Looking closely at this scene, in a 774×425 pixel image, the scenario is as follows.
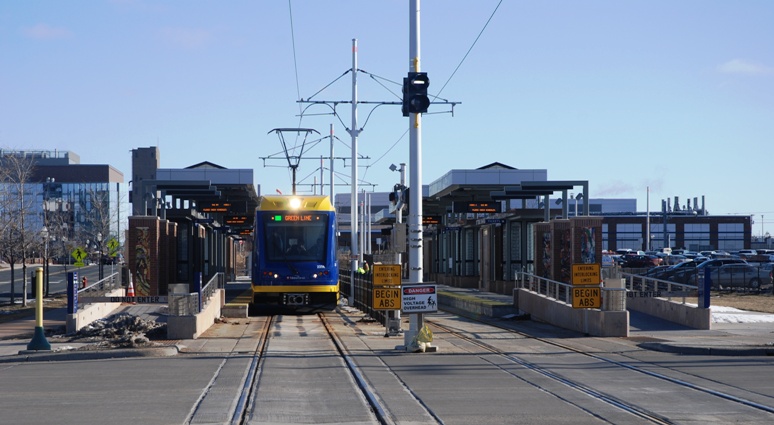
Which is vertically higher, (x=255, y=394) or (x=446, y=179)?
(x=446, y=179)

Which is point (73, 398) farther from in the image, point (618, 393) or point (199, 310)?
point (199, 310)

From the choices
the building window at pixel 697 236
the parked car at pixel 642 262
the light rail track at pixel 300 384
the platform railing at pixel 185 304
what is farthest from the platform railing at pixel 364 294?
the building window at pixel 697 236

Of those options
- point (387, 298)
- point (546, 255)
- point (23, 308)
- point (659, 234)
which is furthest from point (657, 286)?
point (659, 234)

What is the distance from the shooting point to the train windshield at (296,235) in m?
30.9

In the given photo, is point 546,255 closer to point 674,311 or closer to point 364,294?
point 364,294

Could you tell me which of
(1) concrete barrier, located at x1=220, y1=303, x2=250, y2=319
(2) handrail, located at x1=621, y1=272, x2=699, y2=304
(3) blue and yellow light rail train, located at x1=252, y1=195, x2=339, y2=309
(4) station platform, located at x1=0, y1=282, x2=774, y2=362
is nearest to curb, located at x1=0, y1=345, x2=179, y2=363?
(4) station platform, located at x1=0, y1=282, x2=774, y2=362

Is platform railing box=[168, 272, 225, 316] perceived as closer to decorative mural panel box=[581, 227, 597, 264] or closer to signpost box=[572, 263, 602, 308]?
signpost box=[572, 263, 602, 308]

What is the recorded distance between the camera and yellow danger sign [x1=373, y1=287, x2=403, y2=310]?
21250mm

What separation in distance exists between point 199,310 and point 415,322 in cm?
671

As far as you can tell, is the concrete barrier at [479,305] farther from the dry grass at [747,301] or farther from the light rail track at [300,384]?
the light rail track at [300,384]

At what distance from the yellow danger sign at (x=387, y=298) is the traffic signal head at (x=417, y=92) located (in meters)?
3.94

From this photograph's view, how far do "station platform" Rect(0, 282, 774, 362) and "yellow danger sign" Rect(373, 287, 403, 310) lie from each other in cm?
84

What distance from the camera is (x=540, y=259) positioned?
130ft

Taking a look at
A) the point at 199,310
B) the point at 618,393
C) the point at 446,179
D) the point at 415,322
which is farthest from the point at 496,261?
the point at 618,393
